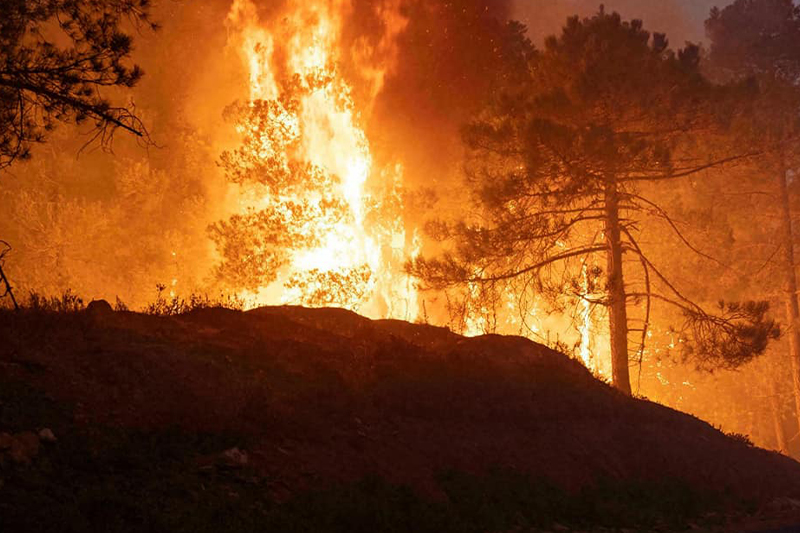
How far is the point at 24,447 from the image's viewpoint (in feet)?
22.6

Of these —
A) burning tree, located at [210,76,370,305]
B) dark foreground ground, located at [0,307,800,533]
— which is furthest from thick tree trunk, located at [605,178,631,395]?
burning tree, located at [210,76,370,305]

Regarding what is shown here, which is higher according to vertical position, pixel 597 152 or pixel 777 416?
pixel 597 152

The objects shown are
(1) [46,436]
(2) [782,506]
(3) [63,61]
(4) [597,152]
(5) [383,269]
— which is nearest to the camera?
(1) [46,436]

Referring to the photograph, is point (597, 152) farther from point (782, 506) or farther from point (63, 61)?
point (63, 61)

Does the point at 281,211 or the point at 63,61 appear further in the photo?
the point at 281,211

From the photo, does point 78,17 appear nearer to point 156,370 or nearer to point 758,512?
point 156,370

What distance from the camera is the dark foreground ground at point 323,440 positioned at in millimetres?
7008

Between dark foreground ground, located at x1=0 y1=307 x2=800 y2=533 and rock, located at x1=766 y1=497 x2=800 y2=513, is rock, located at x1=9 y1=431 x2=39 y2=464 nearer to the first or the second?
dark foreground ground, located at x1=0 y1=307 x2=800 y2=533

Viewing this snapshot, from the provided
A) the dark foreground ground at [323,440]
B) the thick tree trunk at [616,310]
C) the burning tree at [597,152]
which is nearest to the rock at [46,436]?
the dark foreground ground at [323,440]

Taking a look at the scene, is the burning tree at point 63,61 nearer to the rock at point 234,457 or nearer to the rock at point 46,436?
the rock at point 46,436

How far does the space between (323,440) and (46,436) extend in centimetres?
311

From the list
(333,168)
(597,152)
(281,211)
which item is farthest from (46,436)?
→ (281,211)

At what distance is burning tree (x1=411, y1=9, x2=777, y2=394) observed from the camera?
17.8 m

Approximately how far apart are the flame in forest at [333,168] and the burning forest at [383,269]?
9 cm
